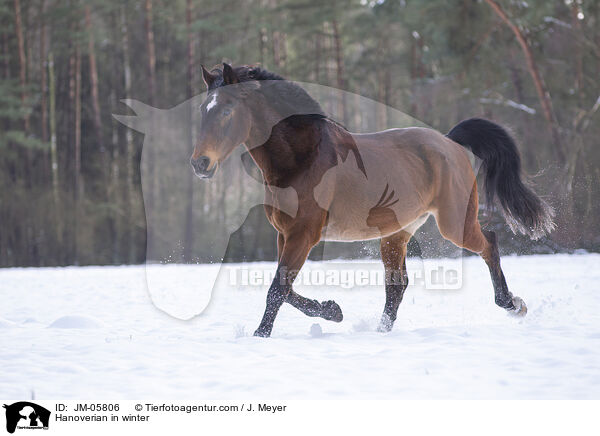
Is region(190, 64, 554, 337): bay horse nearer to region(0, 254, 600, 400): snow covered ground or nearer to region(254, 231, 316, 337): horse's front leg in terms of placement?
region(254, 231, 316, 337): horse's front leg

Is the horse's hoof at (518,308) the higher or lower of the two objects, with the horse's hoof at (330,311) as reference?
lower

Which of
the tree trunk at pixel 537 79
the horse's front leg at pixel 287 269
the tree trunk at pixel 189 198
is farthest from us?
the tree trunk at pixel 537 79

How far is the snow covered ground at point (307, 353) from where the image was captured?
2842mm

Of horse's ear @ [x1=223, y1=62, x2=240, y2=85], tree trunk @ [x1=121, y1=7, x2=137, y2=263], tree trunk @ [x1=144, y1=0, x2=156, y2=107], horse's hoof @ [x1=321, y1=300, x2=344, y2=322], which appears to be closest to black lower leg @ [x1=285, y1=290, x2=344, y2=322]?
horse's hoof @ [x1=321, y1=300, x2=344, y2=322]

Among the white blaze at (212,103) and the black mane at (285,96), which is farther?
the black mane at (285,96)

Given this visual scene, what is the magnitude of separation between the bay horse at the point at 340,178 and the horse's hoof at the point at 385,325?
1 cm

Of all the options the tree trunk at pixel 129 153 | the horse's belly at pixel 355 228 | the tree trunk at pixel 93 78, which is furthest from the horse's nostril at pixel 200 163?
the tree trunk at pixel 93 78

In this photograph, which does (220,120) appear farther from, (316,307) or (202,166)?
(316,307)

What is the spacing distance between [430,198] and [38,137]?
1663 centimetres

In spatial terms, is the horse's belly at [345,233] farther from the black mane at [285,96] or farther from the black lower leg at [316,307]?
the black mane at [285,96]

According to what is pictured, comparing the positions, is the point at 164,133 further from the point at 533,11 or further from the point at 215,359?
the point at 533,11

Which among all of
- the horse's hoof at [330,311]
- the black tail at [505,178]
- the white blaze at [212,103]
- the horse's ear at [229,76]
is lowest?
the horse's hoof at [330,311]

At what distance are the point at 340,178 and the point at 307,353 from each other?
4.52 ft

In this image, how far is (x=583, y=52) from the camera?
14320mm
